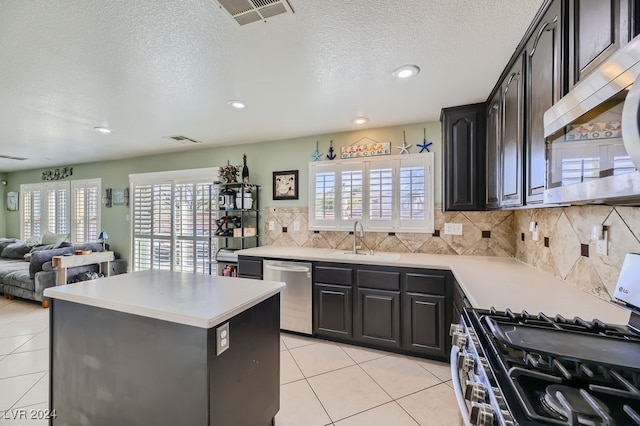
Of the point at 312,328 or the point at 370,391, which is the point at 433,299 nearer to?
the point at 370,391

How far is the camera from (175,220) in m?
4.66

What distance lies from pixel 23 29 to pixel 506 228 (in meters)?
4.06

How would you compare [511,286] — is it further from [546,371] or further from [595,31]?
[595,31]

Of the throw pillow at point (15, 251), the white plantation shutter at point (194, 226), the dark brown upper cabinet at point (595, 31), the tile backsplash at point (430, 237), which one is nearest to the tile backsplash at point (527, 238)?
the tile backsplash at point (430, 237)

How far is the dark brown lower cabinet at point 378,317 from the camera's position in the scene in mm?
2658

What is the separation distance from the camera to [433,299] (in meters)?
2.50

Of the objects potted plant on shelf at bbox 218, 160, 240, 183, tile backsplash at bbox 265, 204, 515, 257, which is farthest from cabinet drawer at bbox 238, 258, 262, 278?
potted plant on shelf at bbox 218, 160, 240, 183

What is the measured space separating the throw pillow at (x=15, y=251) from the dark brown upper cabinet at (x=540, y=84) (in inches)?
314

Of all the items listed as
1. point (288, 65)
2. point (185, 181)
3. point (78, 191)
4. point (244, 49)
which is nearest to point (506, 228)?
point (288, 65)

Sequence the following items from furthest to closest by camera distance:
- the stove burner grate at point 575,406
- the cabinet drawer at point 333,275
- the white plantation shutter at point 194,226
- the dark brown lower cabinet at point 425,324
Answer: the white plantation shutter at point 194,226 → the cabinet drawer at point 333,275 → the dark brown lower cabinet at point 425,324 → the stove burner grate at point 575,406

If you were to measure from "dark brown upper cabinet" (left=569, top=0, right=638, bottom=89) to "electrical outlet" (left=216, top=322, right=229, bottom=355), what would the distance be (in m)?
1.85

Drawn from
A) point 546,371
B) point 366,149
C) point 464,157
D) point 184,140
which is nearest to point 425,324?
point 464,157

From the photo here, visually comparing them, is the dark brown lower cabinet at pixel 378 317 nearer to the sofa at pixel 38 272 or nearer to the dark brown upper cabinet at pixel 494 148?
the dark brown upper cabinet at pixel 494 148

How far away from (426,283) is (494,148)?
131 centimetres
